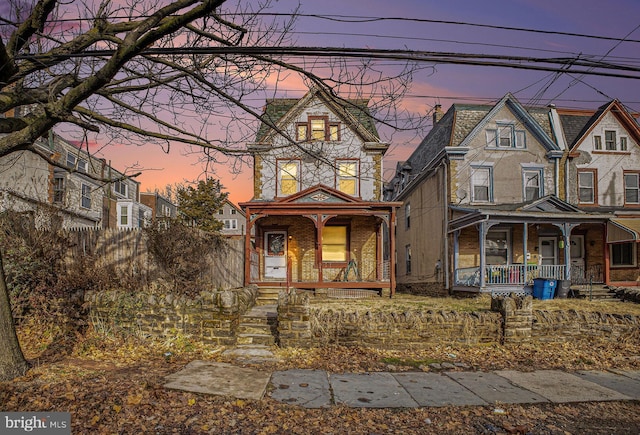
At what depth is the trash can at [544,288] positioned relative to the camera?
1667 cm

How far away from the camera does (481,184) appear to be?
20.0 metres

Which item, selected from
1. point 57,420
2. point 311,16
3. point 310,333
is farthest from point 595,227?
point 57,420

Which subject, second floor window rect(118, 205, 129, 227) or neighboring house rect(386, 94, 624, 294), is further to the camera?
second floor window rect(118, 205, 129, 227)

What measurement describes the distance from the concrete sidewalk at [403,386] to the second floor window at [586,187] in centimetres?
1526

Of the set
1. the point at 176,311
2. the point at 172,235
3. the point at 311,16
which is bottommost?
the point at 176,311

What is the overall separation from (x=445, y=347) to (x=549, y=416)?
11.3 ft

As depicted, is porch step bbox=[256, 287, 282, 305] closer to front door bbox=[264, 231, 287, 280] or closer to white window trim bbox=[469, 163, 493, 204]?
front door bbox=[264, 231, 287, 280]

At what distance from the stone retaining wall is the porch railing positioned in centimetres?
1224

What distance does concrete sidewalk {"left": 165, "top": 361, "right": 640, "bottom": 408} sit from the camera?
593 centimetres

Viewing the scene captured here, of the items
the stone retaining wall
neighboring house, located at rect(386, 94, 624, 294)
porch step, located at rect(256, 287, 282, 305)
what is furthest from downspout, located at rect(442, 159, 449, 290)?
the stone retaining wall

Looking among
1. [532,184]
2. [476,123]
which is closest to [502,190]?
[532,184]

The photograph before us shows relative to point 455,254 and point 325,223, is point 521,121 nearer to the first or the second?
point 455,254

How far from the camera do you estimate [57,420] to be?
182 inches

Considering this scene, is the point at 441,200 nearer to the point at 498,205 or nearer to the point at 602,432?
the point at 498,205
